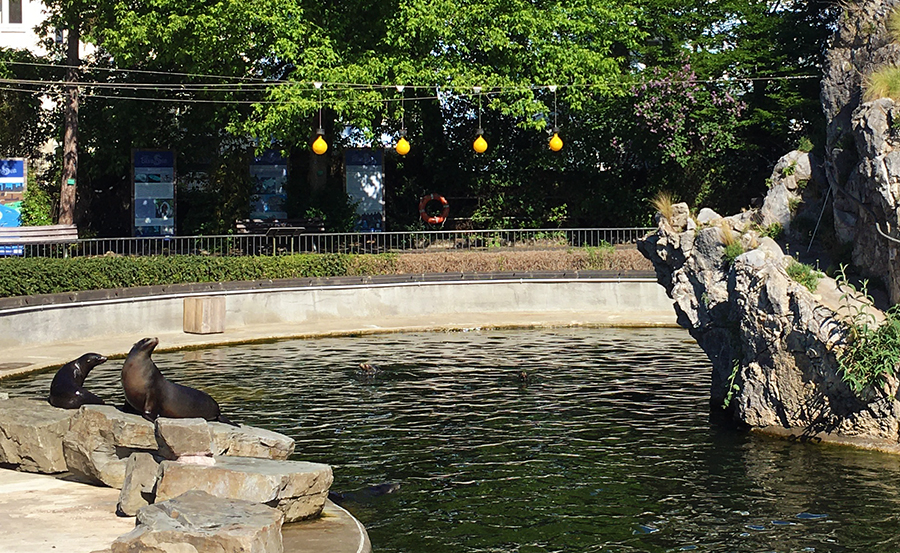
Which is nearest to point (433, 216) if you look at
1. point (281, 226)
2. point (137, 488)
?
point (281, 226)

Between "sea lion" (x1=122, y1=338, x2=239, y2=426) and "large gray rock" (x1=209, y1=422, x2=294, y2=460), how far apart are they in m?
1.48

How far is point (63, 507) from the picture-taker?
11.8 m

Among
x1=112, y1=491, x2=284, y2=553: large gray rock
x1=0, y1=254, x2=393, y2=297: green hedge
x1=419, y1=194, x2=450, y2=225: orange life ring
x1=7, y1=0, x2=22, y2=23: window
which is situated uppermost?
x1=7, y1=0, x2=22, y2=23: window

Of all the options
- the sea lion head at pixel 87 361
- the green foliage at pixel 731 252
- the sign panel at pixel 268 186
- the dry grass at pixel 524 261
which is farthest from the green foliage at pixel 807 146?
the sign panel at pixel 268 186

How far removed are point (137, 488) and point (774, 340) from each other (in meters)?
9.90

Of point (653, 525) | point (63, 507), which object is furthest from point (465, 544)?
point (63, 507)

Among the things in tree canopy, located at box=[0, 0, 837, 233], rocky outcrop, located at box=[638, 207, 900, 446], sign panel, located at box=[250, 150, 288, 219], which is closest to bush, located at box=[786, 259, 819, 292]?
rocky outcrop, located at box=[638, 207, 900, 446]

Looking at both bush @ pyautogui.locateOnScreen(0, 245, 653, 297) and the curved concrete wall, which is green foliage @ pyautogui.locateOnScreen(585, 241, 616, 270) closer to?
bush @ pyautogui.locateOnScreen(0, 245, 653, 297)

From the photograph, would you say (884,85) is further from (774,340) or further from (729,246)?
(774,340)

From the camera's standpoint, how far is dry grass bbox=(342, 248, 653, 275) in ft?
110

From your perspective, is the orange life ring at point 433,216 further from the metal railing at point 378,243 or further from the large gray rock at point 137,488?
the large gray rock at point 137,488

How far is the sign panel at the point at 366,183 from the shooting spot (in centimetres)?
4028

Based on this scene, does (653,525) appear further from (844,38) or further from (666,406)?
(844,38)

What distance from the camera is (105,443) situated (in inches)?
511
